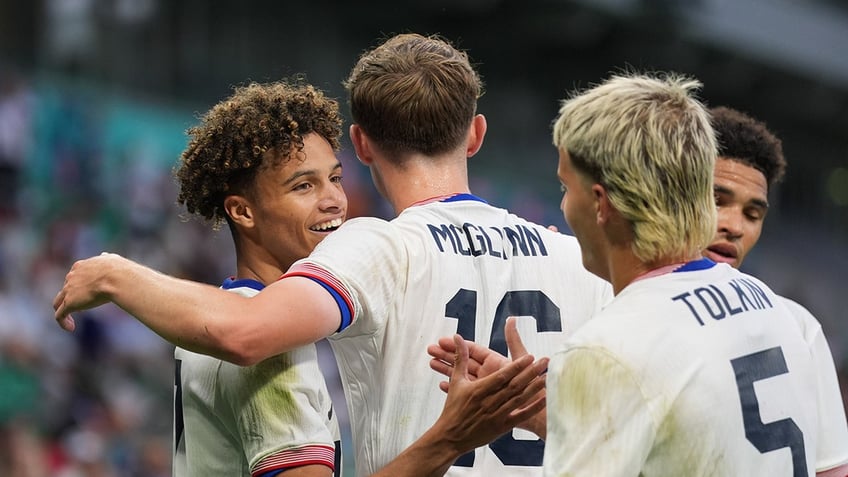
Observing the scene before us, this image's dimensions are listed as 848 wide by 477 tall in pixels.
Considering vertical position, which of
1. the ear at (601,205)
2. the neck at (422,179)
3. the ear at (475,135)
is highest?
the ear at (475,135)

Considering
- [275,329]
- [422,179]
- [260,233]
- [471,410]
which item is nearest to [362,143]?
[422,179]

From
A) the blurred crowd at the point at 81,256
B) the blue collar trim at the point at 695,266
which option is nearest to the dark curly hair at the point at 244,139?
the blue collar trim at the point at 695,266

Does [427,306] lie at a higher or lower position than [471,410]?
higher

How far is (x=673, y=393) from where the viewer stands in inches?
101

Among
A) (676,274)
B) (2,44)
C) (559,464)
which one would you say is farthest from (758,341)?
(2,44)

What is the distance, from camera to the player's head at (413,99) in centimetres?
352

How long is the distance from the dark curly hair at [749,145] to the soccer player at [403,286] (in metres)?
1.52

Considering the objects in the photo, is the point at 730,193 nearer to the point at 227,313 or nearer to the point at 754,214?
the point at 754,214

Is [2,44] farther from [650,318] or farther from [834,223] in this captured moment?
[834,223]

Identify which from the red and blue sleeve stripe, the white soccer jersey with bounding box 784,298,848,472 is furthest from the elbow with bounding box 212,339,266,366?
the white soccer jersey with bounding box 784,298,848,472

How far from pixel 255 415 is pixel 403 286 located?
566 millimetres

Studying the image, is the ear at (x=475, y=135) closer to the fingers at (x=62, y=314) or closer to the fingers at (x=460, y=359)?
the fingers at (x=460, y=359)

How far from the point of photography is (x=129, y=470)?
34.3ft

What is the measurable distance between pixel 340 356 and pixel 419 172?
60 cm
